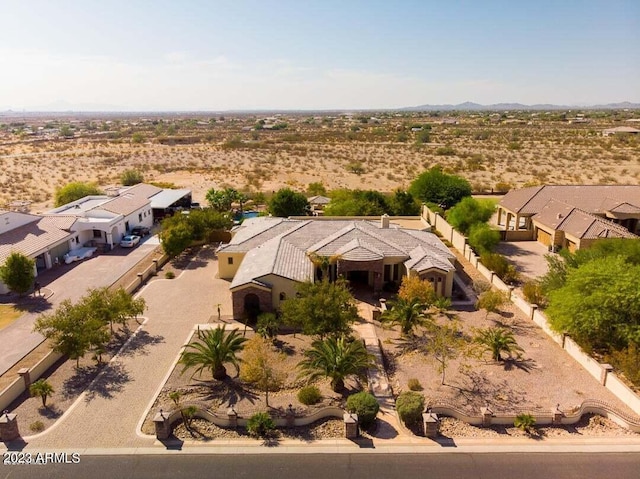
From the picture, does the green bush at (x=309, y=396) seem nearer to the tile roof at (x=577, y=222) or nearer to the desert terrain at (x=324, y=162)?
the tile roof at (x=577, y=222)

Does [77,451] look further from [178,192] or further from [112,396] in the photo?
[178,192]

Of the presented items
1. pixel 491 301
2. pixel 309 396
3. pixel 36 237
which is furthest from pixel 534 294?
pixel 36 237

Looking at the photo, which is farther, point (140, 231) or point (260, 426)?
point (140, 231)

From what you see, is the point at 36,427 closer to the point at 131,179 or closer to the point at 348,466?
the point at 348,466

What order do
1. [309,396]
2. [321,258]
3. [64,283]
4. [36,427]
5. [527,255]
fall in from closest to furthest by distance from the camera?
[36,427]
[309,396]
[321,258]
[64,283]
[527,255]

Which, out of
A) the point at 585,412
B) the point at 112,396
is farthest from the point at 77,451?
the point at 585,412

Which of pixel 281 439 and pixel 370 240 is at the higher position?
pixel 370 240
